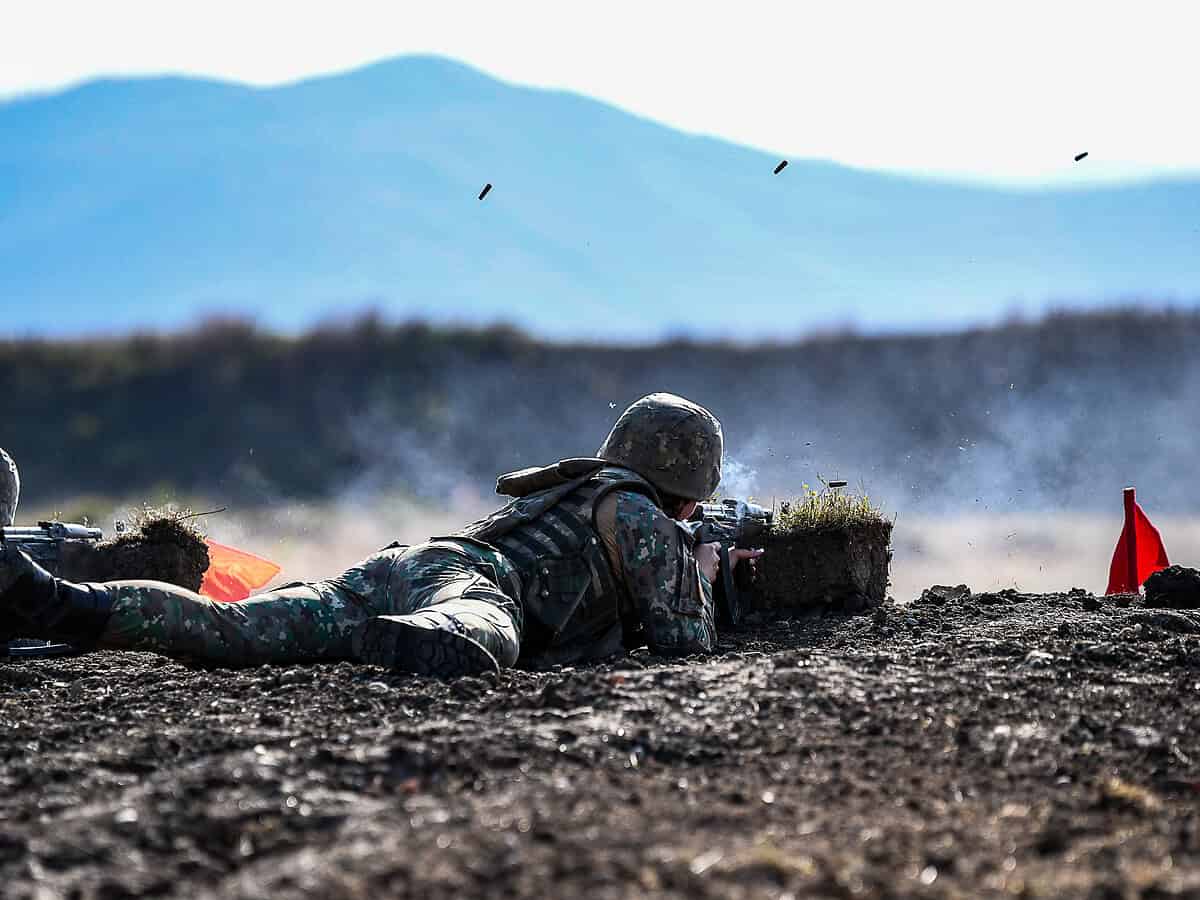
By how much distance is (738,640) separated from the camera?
6129 mm

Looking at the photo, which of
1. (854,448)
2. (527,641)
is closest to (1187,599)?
(527,641)

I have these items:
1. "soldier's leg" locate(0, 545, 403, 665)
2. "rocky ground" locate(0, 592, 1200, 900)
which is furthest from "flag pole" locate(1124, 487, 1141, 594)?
"soldier's leg" locate(0, 545, 403, 665)

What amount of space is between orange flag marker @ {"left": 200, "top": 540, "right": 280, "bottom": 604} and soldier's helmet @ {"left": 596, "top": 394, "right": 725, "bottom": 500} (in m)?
4.28

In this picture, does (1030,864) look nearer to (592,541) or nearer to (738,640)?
(592,541)

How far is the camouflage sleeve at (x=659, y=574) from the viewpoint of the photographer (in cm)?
528

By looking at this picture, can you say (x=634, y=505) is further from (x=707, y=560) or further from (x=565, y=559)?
(x=707, y=560)

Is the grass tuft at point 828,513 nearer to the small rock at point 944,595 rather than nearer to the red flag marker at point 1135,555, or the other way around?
the small rock at point 944,595

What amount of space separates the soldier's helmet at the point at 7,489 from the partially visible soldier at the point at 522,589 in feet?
6.95

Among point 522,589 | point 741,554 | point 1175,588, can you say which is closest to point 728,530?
point 741,554

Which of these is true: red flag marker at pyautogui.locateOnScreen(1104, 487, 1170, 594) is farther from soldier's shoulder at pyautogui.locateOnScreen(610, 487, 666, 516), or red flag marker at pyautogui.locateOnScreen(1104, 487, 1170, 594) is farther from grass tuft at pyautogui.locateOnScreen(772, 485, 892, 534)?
soldier's shoulder at pyautogui.locateOnScreen(610, 487, 666, 516)

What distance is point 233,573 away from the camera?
9.41 meters

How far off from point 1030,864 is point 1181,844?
0.33m

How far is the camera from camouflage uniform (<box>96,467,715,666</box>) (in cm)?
501

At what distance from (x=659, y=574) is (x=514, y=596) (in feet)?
1.90
